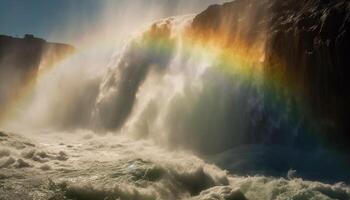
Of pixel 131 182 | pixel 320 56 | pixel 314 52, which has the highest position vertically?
pixel 314 52

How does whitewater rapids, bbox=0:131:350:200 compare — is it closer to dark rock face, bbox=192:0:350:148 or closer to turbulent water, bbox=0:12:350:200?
turbulent water, bbox=0:12:350:200

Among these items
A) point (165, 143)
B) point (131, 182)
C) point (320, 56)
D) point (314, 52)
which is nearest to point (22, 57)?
point (165, 143)

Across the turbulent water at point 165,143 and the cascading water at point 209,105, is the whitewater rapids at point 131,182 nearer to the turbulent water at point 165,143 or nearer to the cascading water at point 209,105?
the turbulent water at point 165,143

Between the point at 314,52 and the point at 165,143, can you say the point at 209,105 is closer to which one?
the point at 165,143

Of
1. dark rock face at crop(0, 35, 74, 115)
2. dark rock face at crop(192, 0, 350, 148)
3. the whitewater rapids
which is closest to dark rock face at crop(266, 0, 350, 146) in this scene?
dark rock face at crop(192, 0, 350, 148)

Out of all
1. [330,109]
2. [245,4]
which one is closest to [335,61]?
[330,109]

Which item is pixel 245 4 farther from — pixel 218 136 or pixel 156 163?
pixel 156 163
